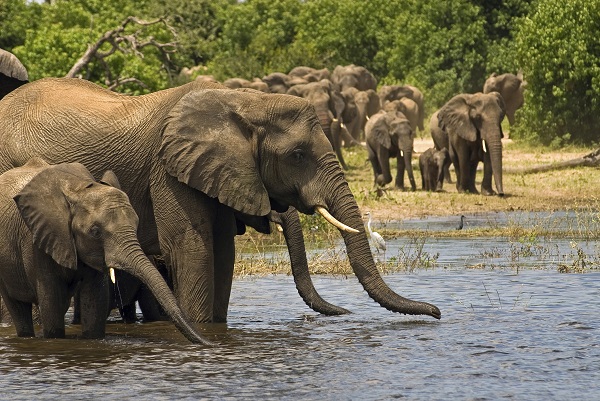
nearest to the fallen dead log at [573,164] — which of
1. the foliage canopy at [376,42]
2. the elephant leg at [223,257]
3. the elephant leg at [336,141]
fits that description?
the foliage canopy at [376,42]

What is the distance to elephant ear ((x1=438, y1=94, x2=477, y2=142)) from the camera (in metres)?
25.9

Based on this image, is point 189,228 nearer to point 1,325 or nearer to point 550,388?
point 1,325

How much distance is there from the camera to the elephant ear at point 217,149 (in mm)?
10836

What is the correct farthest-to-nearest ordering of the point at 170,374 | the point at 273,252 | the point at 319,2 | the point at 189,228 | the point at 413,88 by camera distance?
the point at 319,2 < the point at 413,88 < the point at 273,252 < the point at 189,228 < the point at 170,374

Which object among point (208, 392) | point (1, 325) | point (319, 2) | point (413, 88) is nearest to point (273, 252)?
point (1, 325)

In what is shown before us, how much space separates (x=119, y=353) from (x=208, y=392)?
160cm

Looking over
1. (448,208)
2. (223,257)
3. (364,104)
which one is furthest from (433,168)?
(223,257)

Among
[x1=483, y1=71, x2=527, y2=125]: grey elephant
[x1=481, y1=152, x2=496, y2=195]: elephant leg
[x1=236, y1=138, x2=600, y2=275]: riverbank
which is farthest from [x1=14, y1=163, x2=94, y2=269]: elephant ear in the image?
[x1=483, y1=71, x2=527, y2=125]: grey elephant

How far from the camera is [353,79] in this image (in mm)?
43812

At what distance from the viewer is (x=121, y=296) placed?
1188cm

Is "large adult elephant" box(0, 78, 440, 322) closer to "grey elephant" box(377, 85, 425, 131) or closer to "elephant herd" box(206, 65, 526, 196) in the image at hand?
"elephant herd" box(206, 65, 526, 196)

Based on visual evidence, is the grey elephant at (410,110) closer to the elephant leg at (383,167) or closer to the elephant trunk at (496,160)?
the elephant leg at (383,167)

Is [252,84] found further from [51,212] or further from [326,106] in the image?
[51,212]

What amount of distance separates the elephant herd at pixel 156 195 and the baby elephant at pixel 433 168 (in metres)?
14.7
